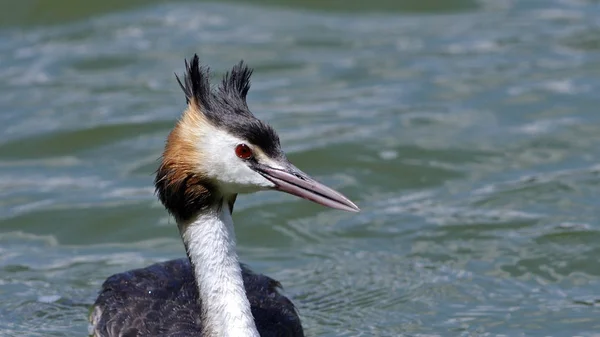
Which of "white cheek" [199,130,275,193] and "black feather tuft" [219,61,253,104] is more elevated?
"black feather tuft" [219,61,253,104]

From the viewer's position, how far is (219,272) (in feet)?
21.9

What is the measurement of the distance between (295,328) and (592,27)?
23.1 feet

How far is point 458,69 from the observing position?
12469 millimetres

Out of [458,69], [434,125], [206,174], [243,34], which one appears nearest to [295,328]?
[206,174]

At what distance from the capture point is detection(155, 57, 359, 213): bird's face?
6426 millimetres

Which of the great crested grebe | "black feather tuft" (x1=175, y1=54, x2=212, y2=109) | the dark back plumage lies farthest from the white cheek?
the dark back plumage

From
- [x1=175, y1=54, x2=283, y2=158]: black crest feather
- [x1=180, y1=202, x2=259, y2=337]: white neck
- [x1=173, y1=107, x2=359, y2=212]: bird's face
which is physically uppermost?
[x1=175, y1=54, x2=283, y2=158]: black crest feather

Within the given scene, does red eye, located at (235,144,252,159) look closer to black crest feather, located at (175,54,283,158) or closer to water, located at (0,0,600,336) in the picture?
black crest feather, located at (175,54,283,158)

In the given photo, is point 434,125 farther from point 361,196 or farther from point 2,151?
point 2,151

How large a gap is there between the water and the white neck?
1512mm

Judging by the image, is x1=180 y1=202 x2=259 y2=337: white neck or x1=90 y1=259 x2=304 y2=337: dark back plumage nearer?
x1=180 y1=202 x2=259 y2=337: white neck

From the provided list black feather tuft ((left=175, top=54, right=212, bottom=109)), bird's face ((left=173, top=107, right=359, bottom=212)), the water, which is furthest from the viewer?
the water

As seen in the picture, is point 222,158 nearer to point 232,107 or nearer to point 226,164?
point 226,164

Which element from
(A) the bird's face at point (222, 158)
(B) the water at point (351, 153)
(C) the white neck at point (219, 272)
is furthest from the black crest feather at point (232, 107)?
(B) the water at point (351, 153)
